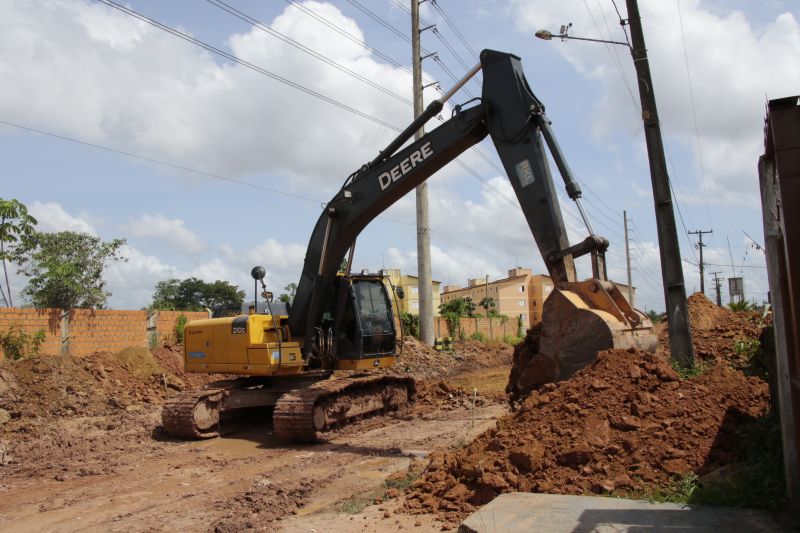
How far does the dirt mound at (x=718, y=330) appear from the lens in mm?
9703

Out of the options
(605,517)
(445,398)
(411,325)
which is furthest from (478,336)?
(605,517)

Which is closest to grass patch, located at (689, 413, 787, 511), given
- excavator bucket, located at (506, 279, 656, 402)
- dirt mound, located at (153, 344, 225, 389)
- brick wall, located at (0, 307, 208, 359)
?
excavator bucket, located at (506, 279, 656, 402)

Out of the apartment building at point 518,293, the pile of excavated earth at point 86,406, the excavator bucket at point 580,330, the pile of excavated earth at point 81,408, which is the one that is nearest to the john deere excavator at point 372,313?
the excavator bucket at point 580,330

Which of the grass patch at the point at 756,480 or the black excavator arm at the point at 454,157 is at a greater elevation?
the black excavator arm at the point at 454,157

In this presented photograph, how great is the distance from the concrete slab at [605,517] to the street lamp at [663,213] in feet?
15.8

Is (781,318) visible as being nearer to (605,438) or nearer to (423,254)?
(605,438)

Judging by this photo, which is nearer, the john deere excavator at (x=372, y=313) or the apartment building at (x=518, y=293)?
the john deere excavator at (x=372, y=313)

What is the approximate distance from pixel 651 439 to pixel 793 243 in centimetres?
235

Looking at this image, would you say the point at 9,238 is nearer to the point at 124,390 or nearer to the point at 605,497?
the point at 124,390

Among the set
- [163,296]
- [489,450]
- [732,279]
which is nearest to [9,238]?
[489,450]

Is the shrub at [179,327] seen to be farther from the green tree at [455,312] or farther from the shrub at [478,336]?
the shrub at [478,336]

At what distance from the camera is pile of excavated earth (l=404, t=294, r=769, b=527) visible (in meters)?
5.14

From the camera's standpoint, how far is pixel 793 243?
11.9ft

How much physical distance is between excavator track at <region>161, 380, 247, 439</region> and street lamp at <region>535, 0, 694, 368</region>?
7.07 metres
